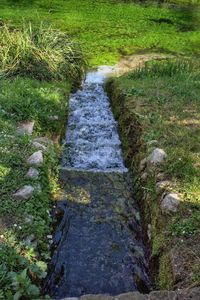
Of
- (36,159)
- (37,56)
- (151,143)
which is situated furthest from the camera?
(37,56)

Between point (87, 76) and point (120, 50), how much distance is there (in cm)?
328

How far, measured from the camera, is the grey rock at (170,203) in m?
6.75

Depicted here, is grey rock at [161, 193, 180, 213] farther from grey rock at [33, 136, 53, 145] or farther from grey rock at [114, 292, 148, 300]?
grey rock at [33, 136, 53, 145]

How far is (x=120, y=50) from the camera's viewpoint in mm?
17656

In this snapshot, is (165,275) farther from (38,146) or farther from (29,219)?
(38,146)

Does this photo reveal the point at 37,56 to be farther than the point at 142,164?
Yes

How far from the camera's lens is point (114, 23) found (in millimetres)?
21812

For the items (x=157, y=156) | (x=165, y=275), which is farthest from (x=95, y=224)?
(x=165, y=275)

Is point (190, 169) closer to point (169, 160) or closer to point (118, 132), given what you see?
point (169, 160)

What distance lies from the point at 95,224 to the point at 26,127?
3.00 meters

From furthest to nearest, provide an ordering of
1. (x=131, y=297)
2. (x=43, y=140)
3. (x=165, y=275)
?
(x=43, y=140)
(x=165, y=275)
(x=131, y=297)

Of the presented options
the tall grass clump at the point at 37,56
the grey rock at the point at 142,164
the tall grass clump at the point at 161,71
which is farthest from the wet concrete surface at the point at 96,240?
the tall grass clump at the point at 161,71

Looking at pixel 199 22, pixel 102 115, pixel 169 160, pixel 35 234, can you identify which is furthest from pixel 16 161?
pixel 199 22

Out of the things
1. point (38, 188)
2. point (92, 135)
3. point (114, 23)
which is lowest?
point (114, 23)
